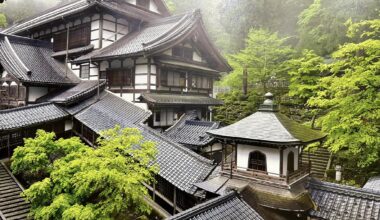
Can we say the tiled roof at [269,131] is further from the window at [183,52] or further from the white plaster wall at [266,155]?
the window at [183,52]

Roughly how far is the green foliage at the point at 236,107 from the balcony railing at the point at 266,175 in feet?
55.8

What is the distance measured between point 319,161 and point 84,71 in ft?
68.9

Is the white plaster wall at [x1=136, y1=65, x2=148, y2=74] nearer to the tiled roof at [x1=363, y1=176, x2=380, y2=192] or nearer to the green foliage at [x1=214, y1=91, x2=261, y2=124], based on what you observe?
the green foliage at [x1=214, y1=91, x2=261, y2=124]

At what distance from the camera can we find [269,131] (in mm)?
10977

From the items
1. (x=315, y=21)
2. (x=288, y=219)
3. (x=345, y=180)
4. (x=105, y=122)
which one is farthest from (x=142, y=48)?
(x=315, y=21)

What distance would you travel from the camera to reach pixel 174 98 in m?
20.6

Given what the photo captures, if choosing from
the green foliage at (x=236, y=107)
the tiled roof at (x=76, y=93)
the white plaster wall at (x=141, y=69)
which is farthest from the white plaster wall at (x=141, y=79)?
the green foliage at (x=236, y=107)

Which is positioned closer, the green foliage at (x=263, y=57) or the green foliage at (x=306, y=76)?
the green foliage at (x=306, y=76)

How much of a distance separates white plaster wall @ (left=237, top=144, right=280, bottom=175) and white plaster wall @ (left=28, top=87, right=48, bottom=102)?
57.4 ft

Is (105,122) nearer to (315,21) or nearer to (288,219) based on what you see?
(288,219)

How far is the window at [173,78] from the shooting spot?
20.9 meters

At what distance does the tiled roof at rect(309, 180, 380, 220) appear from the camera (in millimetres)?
9500

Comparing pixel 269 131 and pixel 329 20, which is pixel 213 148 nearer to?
pixel 269 131

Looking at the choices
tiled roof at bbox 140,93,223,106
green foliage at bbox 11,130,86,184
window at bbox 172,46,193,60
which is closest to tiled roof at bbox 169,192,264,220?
green foliage at bbox 11,130,86,184
